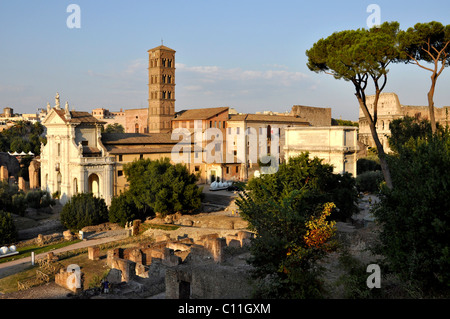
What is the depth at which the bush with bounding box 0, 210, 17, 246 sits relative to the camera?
23031 millimetres

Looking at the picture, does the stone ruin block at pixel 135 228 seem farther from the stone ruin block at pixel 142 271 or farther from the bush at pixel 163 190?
the stone ruin block at pixel 142 271

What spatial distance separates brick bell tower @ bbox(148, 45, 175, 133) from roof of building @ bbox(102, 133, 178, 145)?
671 cm

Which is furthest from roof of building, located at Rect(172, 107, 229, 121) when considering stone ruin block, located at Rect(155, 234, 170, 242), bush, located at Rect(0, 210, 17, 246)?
bush, located at Rect(0, 210, 17, 246)

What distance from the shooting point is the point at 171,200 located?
2862 cm

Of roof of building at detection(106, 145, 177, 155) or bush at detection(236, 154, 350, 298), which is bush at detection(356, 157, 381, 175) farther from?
bush at detection(236, 154, 350, 298)

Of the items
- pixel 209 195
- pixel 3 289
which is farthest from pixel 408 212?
pixel 209 195

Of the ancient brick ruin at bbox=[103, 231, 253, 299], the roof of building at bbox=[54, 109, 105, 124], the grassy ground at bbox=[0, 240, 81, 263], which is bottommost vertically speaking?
the grassy ground at bbox=[0, 240, 81, 263]

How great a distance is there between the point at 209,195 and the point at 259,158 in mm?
12872

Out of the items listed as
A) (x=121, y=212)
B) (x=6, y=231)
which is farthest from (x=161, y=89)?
(x=6, y=231)

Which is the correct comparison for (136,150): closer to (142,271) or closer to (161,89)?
(161,89)

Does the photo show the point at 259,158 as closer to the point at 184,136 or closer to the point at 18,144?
the point at 184,136

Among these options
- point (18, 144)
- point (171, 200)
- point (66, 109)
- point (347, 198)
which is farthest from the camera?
point (18, 144)

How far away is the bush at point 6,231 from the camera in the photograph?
23031 mm

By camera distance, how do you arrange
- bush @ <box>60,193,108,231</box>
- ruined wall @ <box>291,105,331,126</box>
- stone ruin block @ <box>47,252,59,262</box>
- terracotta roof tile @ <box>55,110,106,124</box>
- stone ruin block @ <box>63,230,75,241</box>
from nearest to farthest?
stone ruin block @ <box>47,252,59,262</box> < stone ruin block @ <box>63,230,75,241</box> < bush @ <box>60,193,108,231</box> < terracotta roof tile @ <box>55,110,106,124</box> < ruined wall @ <box>291,105,331,126</box>
